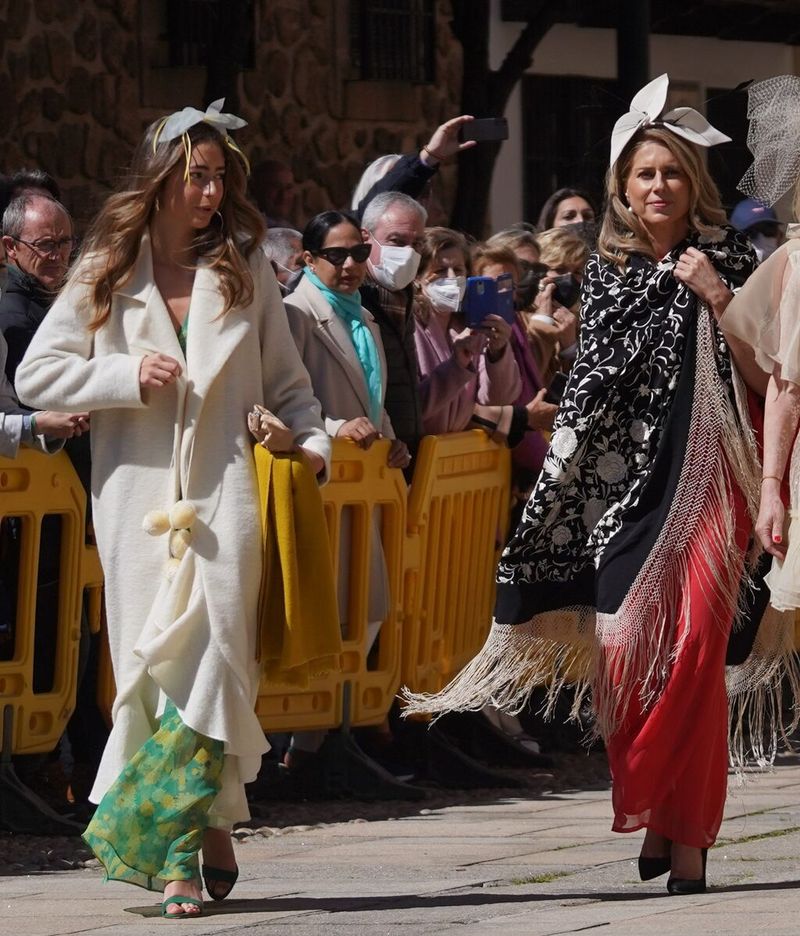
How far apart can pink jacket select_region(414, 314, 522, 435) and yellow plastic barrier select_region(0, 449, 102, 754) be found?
5.49 feet

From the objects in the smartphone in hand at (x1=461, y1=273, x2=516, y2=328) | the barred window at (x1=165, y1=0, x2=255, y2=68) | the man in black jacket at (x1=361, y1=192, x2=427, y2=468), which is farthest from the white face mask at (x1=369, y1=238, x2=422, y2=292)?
the barred window at (x1=165, y1=0, x2=255, y2=68)

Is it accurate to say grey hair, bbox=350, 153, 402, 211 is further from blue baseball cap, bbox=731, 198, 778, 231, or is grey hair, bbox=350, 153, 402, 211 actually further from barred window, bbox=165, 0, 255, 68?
barred window, bbox=165, 0, 255, 68

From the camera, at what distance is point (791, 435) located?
5.84 metres

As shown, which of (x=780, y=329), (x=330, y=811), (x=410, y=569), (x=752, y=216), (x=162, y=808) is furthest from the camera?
(x=752, y=216)

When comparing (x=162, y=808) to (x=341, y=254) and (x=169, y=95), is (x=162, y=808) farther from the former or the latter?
(x=169, y=95)

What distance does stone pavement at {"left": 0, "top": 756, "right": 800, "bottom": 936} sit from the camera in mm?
5523

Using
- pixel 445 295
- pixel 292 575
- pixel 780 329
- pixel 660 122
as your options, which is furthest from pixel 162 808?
pixel 445 295

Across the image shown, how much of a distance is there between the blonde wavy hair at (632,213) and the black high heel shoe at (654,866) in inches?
60.3

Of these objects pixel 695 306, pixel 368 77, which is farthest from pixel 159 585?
pixel 368 77

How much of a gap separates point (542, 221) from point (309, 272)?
3.09m

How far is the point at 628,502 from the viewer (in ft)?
20.2

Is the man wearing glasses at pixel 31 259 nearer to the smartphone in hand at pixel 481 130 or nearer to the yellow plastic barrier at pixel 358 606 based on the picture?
the yellow plastic barrier at pixel 358 606

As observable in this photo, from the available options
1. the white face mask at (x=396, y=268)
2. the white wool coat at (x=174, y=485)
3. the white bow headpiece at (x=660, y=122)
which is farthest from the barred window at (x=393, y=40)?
the white wool coat at (x=174, y=485)

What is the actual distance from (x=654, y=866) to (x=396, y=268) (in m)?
2.99
